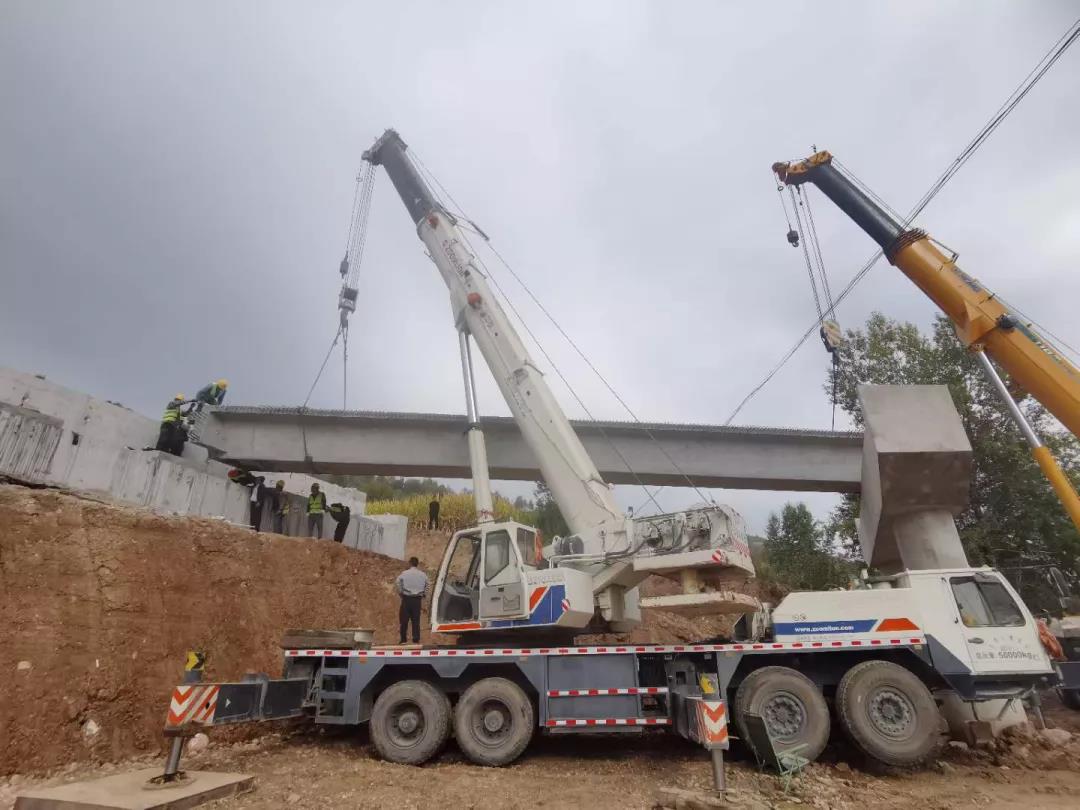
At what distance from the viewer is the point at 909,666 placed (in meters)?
7.89

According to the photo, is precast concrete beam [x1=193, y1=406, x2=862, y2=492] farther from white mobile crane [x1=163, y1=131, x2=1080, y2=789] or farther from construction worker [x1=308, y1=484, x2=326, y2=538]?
white mobile crane [x1=163, y1=131, x2=1080, y2=789]

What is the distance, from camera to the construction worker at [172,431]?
13797 mm

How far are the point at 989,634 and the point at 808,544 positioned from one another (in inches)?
954

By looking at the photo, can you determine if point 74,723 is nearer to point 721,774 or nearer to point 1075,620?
point 721,774

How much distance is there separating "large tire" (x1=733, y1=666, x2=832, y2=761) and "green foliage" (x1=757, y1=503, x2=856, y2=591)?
56.0ft

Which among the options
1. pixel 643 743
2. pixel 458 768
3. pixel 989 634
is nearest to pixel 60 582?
pixel 458 768

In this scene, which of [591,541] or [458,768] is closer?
[458,768]

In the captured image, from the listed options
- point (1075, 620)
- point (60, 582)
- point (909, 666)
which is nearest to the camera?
point (909, 666)

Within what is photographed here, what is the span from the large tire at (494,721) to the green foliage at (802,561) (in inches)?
720

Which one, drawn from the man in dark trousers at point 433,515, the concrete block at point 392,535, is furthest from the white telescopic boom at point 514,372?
the man in dark trousers at point 433,515

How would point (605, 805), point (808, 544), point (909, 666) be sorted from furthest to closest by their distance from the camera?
point (808, 544), point (909, 666), point (605, 805)

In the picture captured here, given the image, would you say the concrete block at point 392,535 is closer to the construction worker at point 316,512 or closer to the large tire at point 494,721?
the construction worker at point 316,512

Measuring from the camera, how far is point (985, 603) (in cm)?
790

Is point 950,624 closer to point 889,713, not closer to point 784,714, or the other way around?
point 889,713
